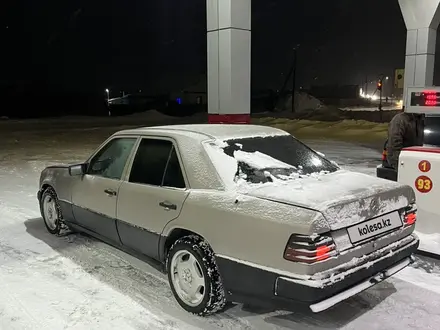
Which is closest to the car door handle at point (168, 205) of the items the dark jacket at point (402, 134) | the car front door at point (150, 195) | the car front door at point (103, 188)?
the car front door at point (150, 195)

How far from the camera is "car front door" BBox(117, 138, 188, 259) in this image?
12.6 feet

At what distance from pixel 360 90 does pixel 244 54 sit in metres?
89.8

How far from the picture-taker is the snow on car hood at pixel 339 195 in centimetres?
311

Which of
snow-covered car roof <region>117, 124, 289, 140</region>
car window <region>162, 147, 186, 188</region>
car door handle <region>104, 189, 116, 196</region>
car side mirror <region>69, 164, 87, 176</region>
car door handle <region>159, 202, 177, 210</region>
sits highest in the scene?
snow-covered car roof <region>117, 124, 289, 140</region>

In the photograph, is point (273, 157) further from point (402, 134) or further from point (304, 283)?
point (402, 134)

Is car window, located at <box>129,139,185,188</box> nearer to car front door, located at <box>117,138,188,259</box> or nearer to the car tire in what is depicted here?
car front door, located at <box>117,138,188,259</box>

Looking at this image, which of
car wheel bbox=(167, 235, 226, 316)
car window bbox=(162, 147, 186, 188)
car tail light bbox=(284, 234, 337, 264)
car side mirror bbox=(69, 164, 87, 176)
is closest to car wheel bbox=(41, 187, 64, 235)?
car side mirror bbox=(69, 164, 87, 176)

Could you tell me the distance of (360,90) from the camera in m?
93.7

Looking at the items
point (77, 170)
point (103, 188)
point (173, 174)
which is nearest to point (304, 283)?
point (173, 174)

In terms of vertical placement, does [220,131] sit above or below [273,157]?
above

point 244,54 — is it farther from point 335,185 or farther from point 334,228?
point 334,228

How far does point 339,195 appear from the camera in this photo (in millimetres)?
3293

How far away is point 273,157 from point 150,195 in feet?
3.84

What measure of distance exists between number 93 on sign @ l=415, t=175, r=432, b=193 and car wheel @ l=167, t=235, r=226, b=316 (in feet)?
9.49
